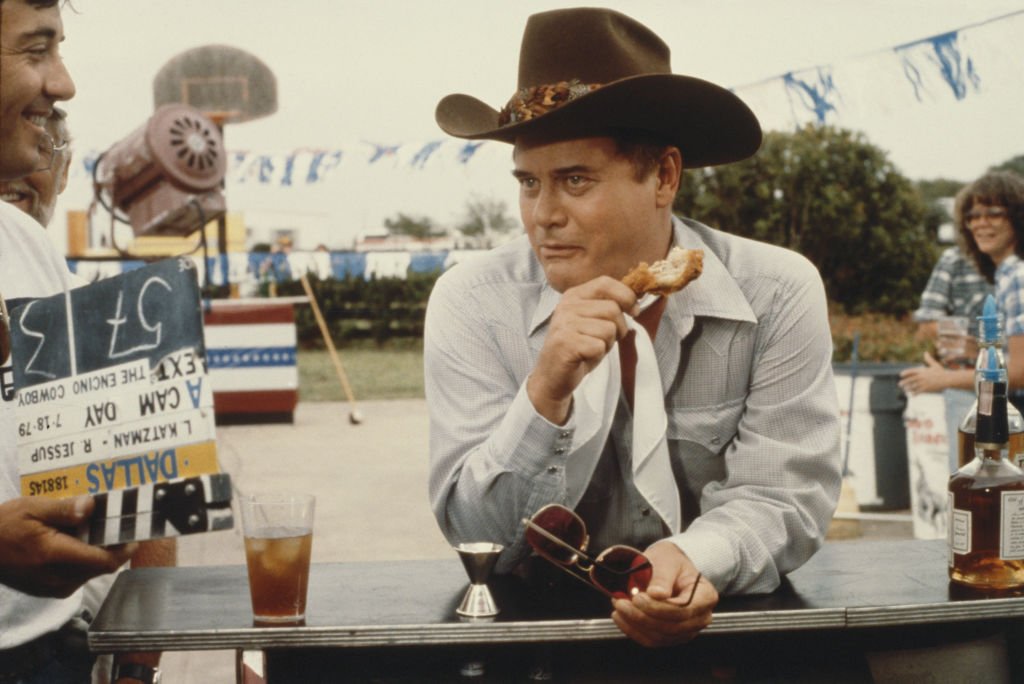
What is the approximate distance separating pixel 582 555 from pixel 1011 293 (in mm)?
3562

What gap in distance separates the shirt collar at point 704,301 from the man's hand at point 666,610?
0.64 meters

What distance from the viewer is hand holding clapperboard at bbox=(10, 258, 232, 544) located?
142cm

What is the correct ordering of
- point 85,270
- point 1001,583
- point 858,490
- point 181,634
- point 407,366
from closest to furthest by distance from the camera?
point 181,634 → point 1001,583 → point 858,490 → point 85,270 → point 407,366

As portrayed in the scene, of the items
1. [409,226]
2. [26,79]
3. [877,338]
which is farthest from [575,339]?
[409,226]

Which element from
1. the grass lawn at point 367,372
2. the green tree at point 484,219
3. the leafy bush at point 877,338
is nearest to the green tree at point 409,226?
the green tree at point 484,219

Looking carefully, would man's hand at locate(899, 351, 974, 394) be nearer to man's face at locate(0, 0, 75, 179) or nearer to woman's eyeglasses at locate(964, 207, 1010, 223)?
woman's eyeglasses at locate(964, 207, 1010, 223)

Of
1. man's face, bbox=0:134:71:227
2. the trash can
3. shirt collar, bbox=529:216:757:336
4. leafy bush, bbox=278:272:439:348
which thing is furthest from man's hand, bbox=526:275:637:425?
leafy bush, bbox=278:272:439:348

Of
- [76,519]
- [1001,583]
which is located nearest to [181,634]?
[76,519]

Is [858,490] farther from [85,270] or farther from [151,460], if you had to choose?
[85,270]

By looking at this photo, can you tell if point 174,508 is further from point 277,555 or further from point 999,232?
point 999,232

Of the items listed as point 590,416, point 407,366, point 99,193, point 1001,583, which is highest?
point 99,193

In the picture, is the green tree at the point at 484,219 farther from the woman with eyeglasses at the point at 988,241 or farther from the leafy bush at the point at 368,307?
the woman with eyeglasses at the point at 988,241

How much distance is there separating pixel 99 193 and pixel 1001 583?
1043 centimetres

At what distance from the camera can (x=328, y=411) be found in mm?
12852
